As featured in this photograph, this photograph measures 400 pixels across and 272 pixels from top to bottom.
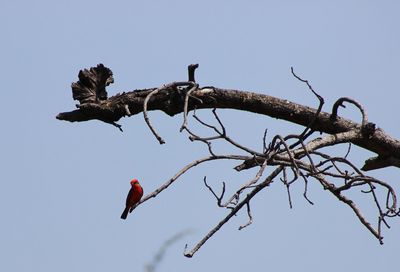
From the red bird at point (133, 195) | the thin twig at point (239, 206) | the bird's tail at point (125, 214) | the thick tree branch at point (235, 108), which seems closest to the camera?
the thin twig at point (239, 206)

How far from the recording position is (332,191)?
3998 mm

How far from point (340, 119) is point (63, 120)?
71.3 inches

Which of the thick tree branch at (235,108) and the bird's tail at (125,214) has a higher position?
the thick tree branch at (235,108)

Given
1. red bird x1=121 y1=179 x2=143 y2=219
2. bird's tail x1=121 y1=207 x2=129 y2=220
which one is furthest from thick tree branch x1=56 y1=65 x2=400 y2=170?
bird's tail x1=121 y1=207 x2=129 y2=220

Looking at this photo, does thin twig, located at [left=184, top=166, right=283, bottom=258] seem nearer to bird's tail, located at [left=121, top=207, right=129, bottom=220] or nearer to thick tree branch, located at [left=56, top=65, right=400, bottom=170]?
thick tree branch, located at [left=56, top=65, right=400, bottom=170]

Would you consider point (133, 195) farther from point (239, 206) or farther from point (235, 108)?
point (239, 206)

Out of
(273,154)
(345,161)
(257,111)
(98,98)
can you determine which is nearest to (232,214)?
(273,154)

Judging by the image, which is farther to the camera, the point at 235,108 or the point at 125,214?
the point at 125,214

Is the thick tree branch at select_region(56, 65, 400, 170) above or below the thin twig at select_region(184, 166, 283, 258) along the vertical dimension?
above

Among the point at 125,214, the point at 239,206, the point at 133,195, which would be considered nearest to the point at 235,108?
the point at 239,206

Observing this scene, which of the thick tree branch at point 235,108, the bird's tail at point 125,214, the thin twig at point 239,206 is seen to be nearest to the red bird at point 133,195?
the bird's tail at point 125,214

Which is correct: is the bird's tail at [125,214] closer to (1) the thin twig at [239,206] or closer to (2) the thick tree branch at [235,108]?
(2) the thick tree branch at [235,108]

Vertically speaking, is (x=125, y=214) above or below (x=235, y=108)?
below

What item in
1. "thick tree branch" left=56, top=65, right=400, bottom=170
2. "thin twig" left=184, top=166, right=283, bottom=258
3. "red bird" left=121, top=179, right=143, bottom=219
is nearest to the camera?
"thin twig" left=184, top=166, right=283, bottom=258
